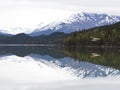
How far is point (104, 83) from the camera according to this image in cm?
2958

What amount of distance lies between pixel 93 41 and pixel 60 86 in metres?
146

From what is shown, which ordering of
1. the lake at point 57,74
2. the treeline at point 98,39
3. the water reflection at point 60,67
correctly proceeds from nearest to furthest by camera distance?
the lake at point 57,74 → the water reflection at point 60,67 → the treeline at point 98,39

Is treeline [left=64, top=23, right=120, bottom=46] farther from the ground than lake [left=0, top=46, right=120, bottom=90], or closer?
closer

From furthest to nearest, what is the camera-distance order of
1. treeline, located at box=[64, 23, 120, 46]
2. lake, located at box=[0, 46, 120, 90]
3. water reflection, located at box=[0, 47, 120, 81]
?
treeline, located at box=[64, 23, 120, 46], water reflection, located at box=[0, 47, 120, 81], lake, located at box=[0, 46, 120, 90]

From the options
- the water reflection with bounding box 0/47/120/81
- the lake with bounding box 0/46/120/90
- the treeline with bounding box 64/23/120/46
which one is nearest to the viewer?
the lake with bounding box 0/46/120/90

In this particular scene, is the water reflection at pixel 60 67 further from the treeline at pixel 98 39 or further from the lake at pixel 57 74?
the treeline at pixel 98 39

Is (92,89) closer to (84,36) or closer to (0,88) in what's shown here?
(0,88)

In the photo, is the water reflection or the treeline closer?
the water reflection

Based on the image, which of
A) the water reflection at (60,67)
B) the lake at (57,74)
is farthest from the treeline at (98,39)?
the lake at (57,74)

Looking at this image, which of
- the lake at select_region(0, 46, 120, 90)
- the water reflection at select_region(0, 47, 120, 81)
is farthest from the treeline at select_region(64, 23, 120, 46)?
the lake at select_region(0, 46, 120, 90)

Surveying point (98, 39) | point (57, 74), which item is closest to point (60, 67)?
point (57, 74)

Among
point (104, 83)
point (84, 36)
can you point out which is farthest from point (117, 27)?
point (104, 83)

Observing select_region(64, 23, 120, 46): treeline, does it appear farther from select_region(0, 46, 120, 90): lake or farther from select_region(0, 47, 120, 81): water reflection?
select_region(0, 46, 120, 90): lake

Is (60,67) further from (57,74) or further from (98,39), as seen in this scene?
(98,39)
